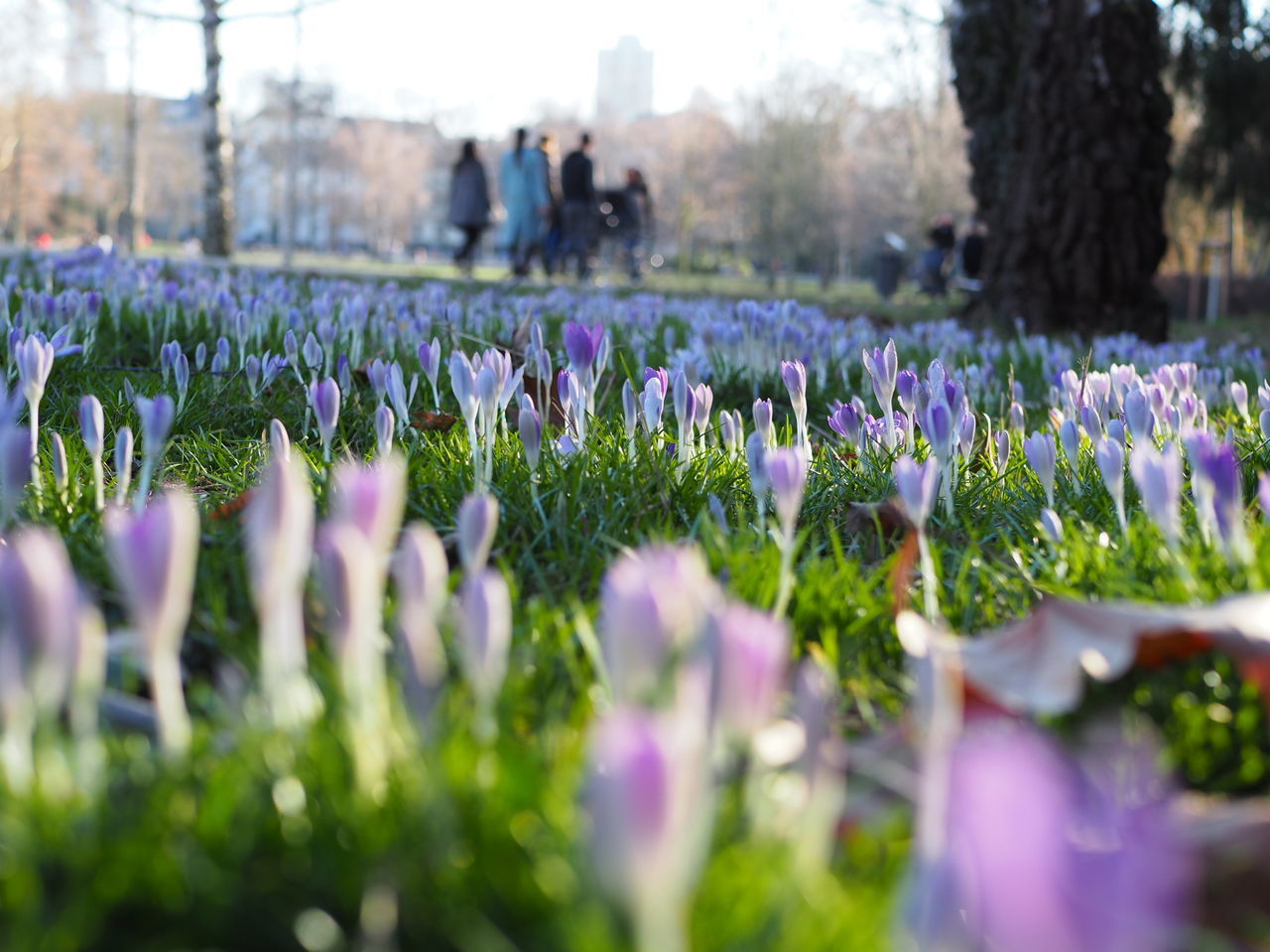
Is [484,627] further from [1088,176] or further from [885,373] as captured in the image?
[1088,176]

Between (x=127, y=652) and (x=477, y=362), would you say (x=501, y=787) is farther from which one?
(x=477, y=362)

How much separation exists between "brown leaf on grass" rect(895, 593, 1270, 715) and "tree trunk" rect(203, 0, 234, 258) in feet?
75.0

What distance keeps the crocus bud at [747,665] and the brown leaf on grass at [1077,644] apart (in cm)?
43

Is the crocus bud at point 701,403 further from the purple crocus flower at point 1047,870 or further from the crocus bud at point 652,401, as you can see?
the purple crocus flower at point 1047,870

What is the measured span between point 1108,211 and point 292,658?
391 inches

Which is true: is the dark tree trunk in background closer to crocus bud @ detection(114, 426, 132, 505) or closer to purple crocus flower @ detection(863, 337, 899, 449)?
purple crocus flower @ detection(863, 337, 899, 449)

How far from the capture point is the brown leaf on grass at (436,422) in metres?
3.28

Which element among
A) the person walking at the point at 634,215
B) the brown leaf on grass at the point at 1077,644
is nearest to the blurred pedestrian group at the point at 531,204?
the person walking at the point at 634,215

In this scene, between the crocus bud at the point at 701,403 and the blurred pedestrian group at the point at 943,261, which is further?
the blurred pedestrian group at the point at 943,261

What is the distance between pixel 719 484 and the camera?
8.73ft

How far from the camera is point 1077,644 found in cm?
139

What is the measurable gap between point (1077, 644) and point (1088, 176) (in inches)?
366

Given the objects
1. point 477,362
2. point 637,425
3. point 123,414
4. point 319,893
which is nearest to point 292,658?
point 319,893

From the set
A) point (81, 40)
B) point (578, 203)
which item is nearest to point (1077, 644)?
point (578, 203)
